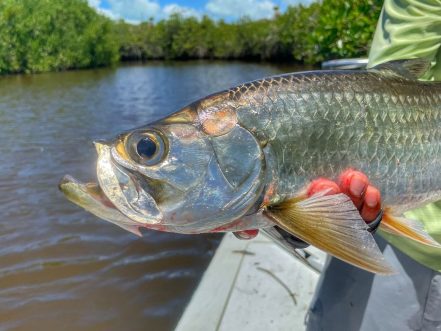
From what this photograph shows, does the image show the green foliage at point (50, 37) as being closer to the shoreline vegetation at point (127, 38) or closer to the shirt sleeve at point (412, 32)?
the shoreline vegetation at point (127, 38)

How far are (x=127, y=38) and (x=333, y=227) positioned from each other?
78.5 m

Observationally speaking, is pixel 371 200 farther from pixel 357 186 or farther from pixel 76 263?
pixel 76 263

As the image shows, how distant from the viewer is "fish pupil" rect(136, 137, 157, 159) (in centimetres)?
167

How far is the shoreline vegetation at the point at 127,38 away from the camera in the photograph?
144 feet

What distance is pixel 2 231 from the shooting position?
24.3ft

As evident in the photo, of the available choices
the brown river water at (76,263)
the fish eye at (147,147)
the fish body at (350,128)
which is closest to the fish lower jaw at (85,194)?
the fish eye at (147,147)

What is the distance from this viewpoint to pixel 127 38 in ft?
249

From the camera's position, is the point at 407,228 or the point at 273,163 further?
the point at 407,228

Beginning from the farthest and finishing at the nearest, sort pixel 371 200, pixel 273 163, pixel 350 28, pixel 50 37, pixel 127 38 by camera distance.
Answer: pixel 127 38, pixel 50 37, pixel 350 28, pixel 371 200, pixel 273 163

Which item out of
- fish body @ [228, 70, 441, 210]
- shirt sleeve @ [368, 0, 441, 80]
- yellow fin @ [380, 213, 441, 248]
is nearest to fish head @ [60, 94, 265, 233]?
fish body @ [228, 70, 441, 210]

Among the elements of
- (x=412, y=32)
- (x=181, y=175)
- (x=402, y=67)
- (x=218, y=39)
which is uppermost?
Answer: (x=218, y=39)

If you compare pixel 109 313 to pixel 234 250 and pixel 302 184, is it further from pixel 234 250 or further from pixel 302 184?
pixel 302 184

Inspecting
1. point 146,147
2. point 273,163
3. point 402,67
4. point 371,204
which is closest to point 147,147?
point 146,147

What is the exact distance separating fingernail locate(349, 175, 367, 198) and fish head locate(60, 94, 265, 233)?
1.23 feet
